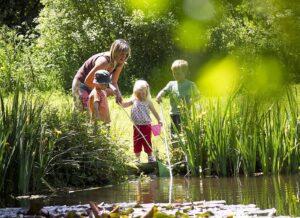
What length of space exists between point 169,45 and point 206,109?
42.0ft

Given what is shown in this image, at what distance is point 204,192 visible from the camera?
6750 mm

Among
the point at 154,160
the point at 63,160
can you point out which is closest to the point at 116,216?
the point at 63,160

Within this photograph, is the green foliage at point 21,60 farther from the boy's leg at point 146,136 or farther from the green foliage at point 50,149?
the green foliage at point 50,149

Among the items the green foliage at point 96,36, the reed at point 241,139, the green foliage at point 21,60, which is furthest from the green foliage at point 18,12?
the reed at point 241,139

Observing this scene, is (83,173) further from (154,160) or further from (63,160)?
(154,160)

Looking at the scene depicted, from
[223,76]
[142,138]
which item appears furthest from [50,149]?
[223,76]

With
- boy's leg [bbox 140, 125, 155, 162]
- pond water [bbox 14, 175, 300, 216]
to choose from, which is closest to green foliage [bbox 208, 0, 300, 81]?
pond water [bbox 14, 175, 300, 216]

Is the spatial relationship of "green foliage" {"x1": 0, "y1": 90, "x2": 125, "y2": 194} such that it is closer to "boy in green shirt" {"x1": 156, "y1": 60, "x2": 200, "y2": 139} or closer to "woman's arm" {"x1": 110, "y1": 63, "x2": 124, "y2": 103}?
"woman's arm" {"x1": 110, "y1": 63, "x2": 124, "y2": 103}

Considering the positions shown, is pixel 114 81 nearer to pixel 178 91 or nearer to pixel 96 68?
pixel 96 68

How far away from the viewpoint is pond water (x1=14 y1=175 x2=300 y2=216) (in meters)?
5.98

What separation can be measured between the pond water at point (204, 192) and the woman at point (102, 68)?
51.9 inches

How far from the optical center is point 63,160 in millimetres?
7367

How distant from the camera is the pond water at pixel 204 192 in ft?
19.6

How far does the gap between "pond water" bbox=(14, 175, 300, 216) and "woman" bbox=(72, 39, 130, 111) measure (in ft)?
4.32
